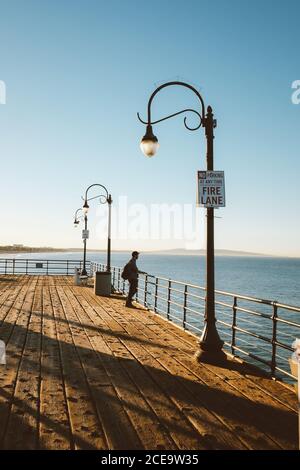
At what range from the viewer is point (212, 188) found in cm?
684

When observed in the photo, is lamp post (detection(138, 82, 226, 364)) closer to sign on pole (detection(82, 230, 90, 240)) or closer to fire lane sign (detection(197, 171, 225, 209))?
fire lane sign (detection(197, 171, 225, 209))

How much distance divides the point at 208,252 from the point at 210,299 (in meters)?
0.87

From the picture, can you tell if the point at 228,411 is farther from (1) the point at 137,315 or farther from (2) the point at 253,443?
(1) the point at 137,315

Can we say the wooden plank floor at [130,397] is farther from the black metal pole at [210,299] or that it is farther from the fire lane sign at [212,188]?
the fire lane sign at [212,188]

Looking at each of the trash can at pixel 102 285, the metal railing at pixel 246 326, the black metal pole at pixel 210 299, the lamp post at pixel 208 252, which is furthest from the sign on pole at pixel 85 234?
the black metal pole at pixel 210 299

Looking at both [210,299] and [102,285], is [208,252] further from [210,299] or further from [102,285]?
[102,285]

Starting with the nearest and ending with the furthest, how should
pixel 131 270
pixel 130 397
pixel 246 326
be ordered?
pixel 130 397 → pixel 131 270 → pixel 246 326

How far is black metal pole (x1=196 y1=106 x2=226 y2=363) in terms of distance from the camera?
668 cm

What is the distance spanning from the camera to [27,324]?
9.61 m

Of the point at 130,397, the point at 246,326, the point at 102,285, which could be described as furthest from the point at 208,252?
the point at 246,326

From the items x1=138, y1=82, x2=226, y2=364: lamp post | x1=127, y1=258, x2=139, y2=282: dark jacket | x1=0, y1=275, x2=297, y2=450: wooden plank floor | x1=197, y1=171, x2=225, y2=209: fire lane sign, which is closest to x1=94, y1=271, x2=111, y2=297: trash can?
x1=127, y1=258, x2=139, y2=282: dark jacket
